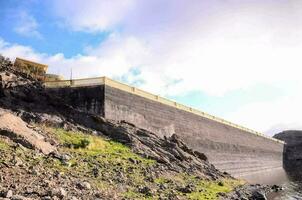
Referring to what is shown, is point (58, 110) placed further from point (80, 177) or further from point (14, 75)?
point (80, 177)

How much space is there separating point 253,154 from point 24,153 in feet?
207

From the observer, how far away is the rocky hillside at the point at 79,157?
1773 cm

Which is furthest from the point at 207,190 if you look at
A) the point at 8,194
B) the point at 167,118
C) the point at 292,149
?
the point at 292,149

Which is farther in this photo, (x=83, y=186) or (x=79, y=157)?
(x=79, y=157)

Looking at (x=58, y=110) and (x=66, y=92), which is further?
(x=66, y=92)

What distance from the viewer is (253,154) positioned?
78.2 meters

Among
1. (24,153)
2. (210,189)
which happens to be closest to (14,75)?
(24,153)

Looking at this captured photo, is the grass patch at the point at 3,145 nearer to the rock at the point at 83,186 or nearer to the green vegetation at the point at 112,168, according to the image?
the green vegetation at the point at 112,168

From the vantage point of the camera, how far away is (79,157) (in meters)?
24.7

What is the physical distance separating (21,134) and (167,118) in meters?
23.9

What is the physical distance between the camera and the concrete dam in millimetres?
36594

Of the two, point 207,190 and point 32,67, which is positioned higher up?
point 32,67

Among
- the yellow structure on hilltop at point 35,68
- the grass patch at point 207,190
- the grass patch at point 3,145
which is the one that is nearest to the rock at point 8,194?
the grass patch at point 3,145

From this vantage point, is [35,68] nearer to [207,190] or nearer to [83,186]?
[207,190]
